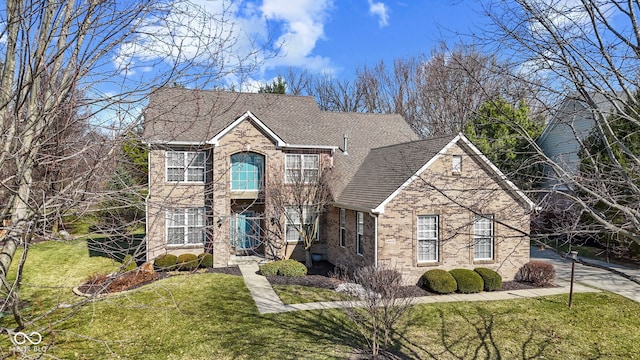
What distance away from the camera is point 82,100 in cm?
388

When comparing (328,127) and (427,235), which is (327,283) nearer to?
(427,235)

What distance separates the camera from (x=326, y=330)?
11.0 meters

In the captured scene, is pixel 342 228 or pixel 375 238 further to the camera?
pixel 342 228

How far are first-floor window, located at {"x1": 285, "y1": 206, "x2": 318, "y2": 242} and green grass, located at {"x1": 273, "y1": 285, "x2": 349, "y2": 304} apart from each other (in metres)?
4.36

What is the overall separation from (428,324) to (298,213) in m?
Result: 9.18

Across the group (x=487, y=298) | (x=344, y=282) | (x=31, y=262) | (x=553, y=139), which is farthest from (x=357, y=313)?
(x=553, y=139)

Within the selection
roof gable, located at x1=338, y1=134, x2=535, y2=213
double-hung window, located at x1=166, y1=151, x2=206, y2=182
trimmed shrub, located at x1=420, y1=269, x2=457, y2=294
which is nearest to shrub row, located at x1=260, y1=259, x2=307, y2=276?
roof gable, located at x1=338, y1=134, x2=535, y2=213

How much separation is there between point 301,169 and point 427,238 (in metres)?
6.84

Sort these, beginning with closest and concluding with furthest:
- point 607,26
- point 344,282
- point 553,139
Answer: point 607,26 < point 344,282 < point 553,139

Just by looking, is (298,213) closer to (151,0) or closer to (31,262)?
(31,262)

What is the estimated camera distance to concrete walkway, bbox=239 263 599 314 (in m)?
12.6

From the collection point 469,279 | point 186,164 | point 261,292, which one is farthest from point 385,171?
point 186,164

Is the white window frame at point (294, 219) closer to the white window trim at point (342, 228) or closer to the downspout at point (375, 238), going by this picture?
the white window trim at point (342, 228)

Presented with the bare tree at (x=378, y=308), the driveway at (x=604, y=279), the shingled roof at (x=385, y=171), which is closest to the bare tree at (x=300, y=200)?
the shingled roof at (x=385, y=171)
